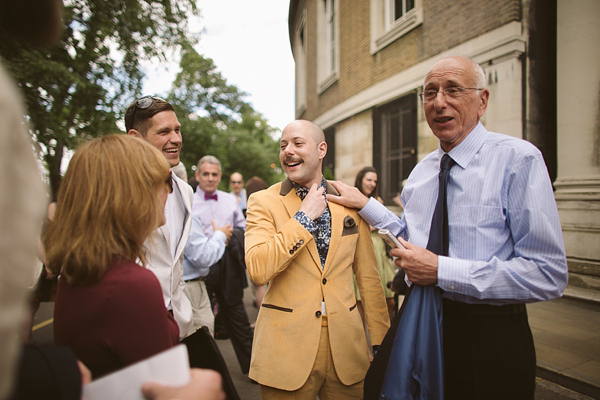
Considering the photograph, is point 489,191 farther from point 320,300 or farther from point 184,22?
point 184,22

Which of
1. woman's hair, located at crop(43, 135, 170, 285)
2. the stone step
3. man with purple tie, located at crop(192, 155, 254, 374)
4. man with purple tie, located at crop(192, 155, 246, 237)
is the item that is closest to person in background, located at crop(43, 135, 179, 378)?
woman's hair, located at crop(43, 135, 170, 285)

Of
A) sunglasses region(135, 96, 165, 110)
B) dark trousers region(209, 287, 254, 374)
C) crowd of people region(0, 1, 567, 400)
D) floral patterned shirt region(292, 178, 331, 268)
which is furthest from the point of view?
dark trousers region(209, 287, 254, 374)

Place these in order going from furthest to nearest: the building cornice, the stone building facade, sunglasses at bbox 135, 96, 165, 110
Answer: the building cornice, the stone building facade, sunglasses at bbox 135, 96, 165, 110

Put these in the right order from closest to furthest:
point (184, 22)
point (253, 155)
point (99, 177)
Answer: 1. point (99, 177)
2. point (184, 22)
3. point (253, 155)

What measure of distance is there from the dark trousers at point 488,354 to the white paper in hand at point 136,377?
132 centimetres

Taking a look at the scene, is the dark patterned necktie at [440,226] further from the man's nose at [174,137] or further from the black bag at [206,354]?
the man's nose at [174,137]

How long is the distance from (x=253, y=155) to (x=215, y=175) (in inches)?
1378

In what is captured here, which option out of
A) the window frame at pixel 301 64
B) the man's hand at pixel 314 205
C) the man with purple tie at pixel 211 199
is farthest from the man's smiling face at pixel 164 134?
the window frame at pixel 301 64

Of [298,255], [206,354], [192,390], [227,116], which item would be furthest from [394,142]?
[227,116]

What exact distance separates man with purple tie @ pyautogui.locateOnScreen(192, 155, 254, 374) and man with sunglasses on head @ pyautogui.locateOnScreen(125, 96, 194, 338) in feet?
5.39

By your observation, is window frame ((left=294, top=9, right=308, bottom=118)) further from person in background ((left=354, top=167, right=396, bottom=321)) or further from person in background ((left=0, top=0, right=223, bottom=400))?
person in background ((left=0, top=0, right=223, bottom=400))

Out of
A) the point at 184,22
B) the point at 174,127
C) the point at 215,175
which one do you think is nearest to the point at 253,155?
the point at 184,22

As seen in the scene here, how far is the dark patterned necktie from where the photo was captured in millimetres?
1818

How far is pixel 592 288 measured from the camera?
5.10 m
